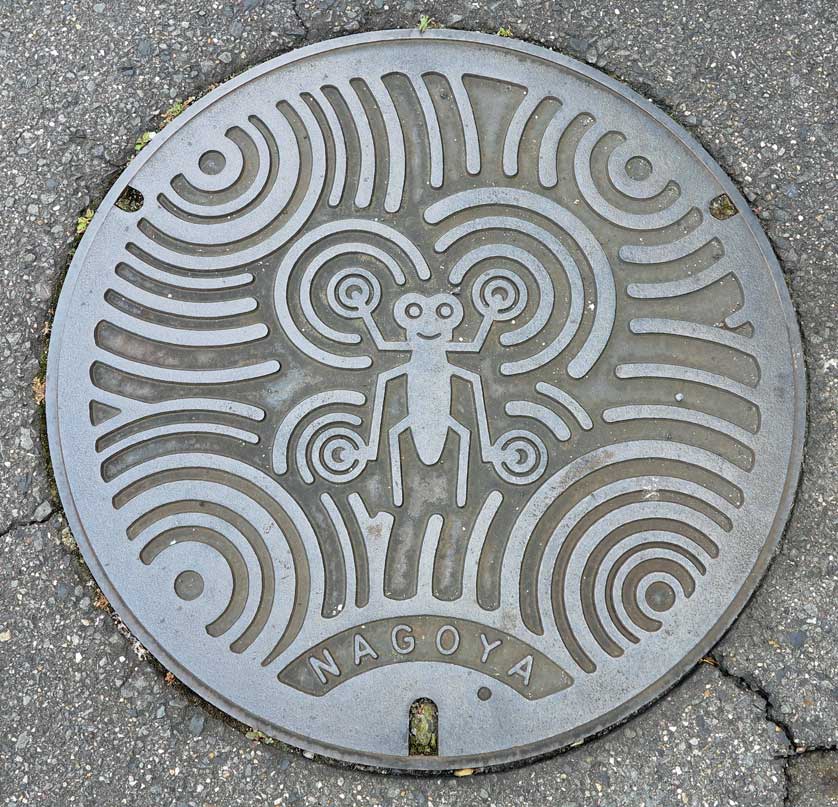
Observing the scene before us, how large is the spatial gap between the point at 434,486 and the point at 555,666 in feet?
1.59

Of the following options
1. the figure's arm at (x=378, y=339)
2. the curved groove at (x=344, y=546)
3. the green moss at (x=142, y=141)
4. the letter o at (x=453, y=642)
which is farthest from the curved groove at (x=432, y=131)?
the letter o at (x=453, y=642)

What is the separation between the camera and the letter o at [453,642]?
1.77 m

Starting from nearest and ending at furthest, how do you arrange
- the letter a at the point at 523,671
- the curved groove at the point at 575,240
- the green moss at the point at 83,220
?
the letter a at the point at 523,671 < the curved groove at the point at 575,240 < the green moss at the point at 83,220

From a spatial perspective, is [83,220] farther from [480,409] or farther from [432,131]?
[480,409]

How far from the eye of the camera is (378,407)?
73.0 inches

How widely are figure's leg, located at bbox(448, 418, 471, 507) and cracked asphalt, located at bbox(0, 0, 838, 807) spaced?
635mm

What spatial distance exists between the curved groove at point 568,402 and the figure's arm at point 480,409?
0.44 feet

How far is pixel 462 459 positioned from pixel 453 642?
0.41 meters

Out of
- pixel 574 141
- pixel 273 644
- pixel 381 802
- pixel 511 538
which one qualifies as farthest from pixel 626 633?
pixel 574 141

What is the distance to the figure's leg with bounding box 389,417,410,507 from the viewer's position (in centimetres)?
183

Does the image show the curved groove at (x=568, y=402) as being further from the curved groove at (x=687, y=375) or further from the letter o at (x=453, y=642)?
the letter o at (x=453, y=642)

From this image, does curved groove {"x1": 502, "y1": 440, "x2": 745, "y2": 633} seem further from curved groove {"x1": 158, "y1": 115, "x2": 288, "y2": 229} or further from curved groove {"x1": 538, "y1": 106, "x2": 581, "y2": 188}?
curved groove {"x1": 158, "y1": 115, "x2": 288, "y2": 229}

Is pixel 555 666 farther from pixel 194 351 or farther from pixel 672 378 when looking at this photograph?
pixel 194 351

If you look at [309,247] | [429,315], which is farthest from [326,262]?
[429,315]
